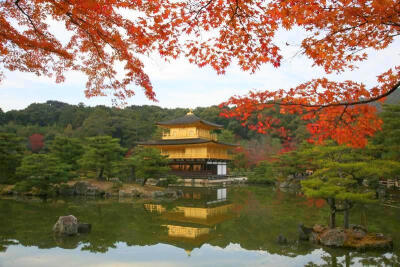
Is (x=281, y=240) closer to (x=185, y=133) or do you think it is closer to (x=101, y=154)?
(x=101, y=154)

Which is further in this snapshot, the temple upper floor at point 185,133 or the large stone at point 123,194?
the temple upper floor at point 185,133

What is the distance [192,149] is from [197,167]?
1856 mm

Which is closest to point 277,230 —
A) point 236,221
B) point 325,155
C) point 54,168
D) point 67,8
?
point 236,221

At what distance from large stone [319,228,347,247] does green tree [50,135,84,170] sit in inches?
603

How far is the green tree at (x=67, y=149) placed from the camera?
712 inches

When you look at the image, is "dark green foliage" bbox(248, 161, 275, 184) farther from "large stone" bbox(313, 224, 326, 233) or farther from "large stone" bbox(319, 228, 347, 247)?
"large stone" bbox(319, 228, 347, 247)

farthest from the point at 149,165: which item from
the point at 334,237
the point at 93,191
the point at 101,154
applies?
the point at 334,237

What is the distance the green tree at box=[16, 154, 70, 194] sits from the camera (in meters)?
13.4

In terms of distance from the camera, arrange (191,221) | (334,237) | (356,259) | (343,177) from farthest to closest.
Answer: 1. (191,221)
2. (343,177)
3. (334,237)
4. (356,259)

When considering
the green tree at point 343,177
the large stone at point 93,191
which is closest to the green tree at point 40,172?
the large stone at point 93,191

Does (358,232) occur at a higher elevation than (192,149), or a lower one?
lower

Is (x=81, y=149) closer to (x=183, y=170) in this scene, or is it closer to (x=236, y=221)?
(x=183, y=170)

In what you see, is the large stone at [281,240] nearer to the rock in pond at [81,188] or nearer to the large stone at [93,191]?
the large stone at [93,191]

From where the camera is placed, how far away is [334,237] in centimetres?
629
